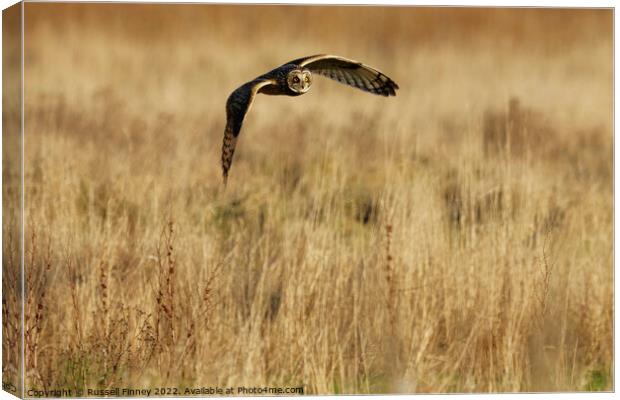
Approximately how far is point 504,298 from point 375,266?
2.56ft

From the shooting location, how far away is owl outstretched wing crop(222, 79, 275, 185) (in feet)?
26.5

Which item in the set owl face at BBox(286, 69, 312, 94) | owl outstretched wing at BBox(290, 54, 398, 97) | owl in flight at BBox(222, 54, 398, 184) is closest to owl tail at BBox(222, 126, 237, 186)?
owl in flight at BBox(222, 54, 398, 184)

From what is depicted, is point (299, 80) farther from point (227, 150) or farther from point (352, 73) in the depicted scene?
point (227, 150)

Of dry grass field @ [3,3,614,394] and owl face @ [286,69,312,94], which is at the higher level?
owl face @ [286,69,312,94]

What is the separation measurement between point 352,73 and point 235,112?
0.75 metres

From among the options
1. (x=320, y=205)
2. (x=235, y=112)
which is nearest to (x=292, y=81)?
(x=235, y=112)

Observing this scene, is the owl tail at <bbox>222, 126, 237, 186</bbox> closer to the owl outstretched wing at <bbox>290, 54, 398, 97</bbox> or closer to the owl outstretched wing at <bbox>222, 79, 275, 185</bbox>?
the owl outstretched wing at <bbox>222, 79, 275, 185</bbox>

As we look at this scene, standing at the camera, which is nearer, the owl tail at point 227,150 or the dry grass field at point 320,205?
the dry grass field at point 320,205

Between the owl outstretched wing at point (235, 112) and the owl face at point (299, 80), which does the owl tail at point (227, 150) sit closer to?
the owl outstretched wing at point (235, 112)

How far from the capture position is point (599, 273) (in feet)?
27.9

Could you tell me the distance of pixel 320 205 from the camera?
848 centimetres

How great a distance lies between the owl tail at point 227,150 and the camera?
8.17m

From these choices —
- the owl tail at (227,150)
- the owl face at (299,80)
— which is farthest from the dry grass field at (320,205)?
the owl face at (299,80)

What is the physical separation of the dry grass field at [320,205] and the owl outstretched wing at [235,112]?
0.06 meters
